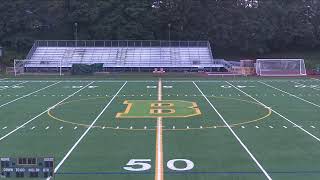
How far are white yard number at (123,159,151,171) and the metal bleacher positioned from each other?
43.1 metres

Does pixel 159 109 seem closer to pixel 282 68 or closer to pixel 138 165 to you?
pixel 138 165

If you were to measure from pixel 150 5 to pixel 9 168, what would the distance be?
63.2m

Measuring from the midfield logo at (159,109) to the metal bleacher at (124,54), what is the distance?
102ft

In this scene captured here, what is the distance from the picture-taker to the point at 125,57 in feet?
192

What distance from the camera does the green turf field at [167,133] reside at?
39.8 feet

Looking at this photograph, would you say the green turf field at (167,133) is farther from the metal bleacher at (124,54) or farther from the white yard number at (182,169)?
the metal bleacher at (124,54)

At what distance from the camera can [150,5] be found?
69250mm

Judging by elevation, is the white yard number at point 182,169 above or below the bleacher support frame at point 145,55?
below

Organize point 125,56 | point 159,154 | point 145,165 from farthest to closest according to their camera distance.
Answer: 1. point 125,56
2. point 159,154
3. point 145,165

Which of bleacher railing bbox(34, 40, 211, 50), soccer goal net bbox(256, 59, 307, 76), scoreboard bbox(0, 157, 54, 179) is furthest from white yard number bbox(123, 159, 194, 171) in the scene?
bleacher railing bbox(34, 40, 211, 50)

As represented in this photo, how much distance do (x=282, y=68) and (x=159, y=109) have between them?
87.6ft

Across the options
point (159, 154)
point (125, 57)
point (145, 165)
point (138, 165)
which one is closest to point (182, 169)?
point (145, 165)

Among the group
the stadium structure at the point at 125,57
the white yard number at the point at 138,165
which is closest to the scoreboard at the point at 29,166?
the white yard number at the point at 138,165

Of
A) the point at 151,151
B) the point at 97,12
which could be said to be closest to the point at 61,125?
the point at 151,151
